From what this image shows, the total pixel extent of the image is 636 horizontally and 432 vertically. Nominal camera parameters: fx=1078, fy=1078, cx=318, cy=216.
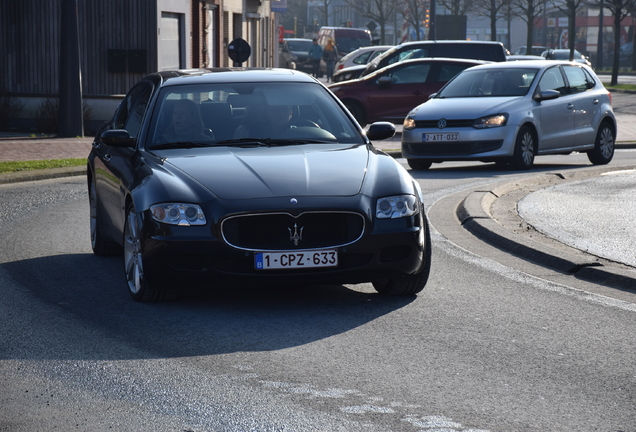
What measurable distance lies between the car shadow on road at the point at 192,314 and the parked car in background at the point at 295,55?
5119 centimetres

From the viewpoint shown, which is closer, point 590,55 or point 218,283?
point 218,283

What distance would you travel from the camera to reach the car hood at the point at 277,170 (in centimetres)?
631

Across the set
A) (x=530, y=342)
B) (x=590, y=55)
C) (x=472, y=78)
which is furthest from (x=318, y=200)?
(x=590, y=55)

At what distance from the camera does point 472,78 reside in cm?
1681

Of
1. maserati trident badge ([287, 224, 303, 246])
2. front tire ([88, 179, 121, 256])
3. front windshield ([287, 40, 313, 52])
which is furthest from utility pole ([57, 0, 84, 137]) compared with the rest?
front windshield ([287, 40, 313, 52])

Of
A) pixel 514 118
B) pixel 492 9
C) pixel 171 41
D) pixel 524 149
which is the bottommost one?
pixel 524 149

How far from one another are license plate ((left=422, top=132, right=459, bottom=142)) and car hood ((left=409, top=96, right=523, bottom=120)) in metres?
0.28

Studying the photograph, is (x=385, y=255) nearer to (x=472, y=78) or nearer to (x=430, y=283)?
(x=430, y=283)

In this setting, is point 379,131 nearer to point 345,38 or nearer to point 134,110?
point 134,110

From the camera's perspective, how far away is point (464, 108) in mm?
15602

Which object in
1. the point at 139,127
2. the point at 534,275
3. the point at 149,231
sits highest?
the point at 139,127

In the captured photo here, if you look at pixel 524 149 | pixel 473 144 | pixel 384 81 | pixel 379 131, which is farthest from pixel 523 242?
pixel 384 81

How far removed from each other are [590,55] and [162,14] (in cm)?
6476

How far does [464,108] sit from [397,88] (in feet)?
25.0
